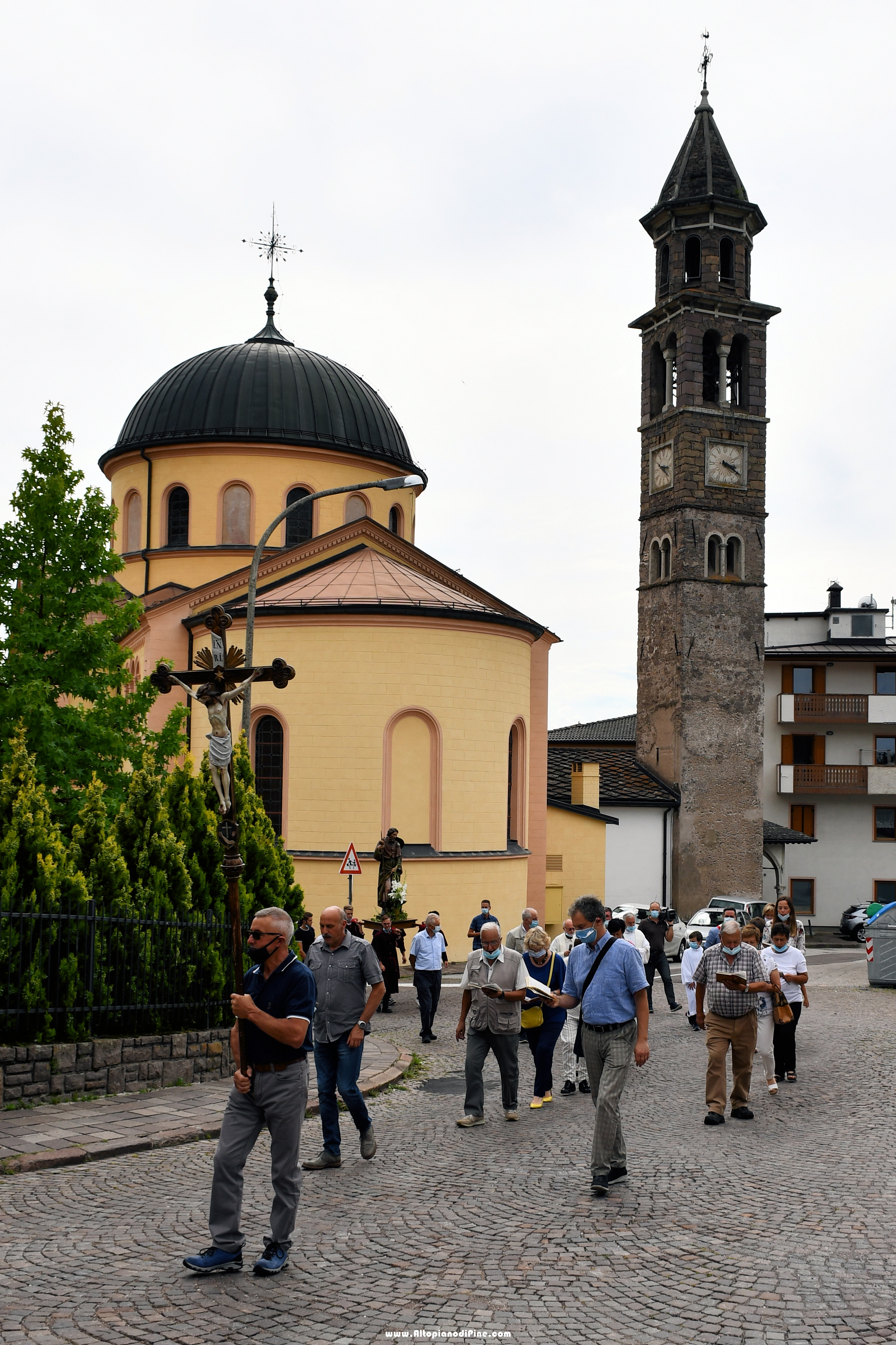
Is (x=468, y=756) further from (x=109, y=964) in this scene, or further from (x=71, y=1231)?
(x=71, y=1231)

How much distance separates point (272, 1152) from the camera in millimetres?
6023

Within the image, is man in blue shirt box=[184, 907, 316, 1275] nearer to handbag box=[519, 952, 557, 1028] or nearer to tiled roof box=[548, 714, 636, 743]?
handbag box=[519, 952, 557, 1028]

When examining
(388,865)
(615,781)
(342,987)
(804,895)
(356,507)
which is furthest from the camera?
(804,895)

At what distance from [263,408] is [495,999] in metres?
23.6

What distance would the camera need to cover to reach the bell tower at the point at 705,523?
3619 cm

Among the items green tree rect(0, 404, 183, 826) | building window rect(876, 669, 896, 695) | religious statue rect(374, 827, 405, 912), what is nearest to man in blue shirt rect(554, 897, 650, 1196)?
religious statue rect(374, 827, 405, 912)

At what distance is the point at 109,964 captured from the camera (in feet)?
33.2

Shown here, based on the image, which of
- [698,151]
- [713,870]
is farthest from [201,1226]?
[698,151]

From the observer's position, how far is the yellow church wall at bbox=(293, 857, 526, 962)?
74.7 feet

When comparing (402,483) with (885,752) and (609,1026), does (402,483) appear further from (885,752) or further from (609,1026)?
(885,752)

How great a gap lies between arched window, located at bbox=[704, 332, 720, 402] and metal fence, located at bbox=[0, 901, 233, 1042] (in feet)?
101

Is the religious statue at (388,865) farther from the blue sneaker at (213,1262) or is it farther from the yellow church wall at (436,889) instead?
the blue sneaker at (213,1262)

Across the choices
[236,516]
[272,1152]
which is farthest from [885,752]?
[272,1152]

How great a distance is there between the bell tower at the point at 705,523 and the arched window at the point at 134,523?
15.6 metres
